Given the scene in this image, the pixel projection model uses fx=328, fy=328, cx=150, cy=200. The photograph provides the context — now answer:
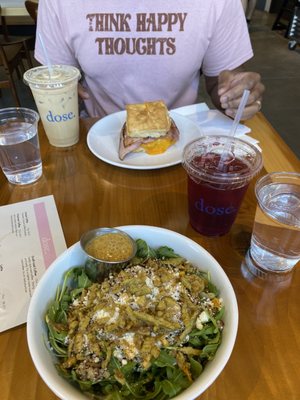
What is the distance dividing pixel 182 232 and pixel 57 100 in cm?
55

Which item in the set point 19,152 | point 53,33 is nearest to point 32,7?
point 53,33

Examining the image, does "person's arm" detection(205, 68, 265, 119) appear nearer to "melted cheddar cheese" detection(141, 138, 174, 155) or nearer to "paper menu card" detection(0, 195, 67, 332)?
"melted cheddar cheese" detection(141, 138, 174, 155)

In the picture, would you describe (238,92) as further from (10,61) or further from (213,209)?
(10,61)

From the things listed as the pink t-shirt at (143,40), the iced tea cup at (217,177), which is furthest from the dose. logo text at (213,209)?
the pink t-shirt at (143,40)

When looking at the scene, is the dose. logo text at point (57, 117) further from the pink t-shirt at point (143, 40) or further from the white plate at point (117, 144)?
the pink t-shirt at point (143, 40)

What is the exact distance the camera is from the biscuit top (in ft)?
3.32

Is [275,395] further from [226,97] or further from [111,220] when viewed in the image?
[226,97]

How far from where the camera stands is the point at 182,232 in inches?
30.7

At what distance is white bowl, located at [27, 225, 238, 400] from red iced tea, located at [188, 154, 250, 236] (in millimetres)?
133

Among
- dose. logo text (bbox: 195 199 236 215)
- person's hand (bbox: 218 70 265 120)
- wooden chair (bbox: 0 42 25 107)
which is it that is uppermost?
person's hand (bbox: 218 70 265 120)

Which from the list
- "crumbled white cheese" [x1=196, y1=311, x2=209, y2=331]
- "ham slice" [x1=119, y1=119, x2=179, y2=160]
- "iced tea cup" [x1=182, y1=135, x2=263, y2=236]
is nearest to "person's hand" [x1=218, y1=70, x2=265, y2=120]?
"ham slice" [x1=119, y1=119, x2=179, y2=160]

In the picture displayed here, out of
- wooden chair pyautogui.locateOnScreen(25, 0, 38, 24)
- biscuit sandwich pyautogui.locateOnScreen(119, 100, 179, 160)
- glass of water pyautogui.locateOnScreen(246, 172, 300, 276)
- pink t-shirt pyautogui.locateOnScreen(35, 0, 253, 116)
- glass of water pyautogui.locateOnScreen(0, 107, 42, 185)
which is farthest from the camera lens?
wooden chair pyautogui.locateOnScreen(25, 0, 38, 24)

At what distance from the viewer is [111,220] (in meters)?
0.81

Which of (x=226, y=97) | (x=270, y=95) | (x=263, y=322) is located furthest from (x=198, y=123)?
(x=270, y=95)
